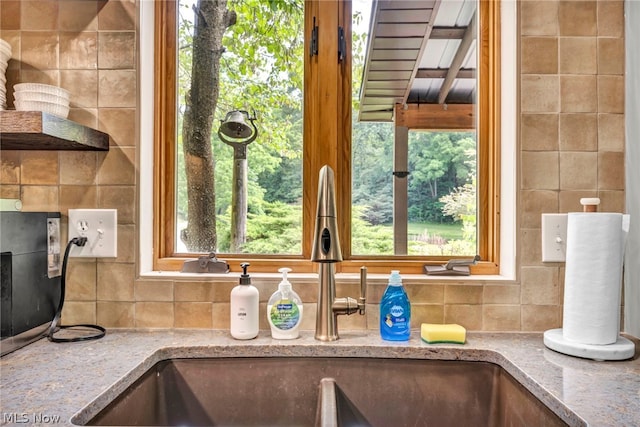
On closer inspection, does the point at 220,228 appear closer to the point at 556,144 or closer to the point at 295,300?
the point at 295,300

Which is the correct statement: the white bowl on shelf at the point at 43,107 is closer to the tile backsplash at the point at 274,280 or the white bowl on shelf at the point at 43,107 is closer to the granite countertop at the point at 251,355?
the tile backsplash at the point at 274,280

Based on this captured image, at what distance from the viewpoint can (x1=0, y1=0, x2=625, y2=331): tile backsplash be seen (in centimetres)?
112

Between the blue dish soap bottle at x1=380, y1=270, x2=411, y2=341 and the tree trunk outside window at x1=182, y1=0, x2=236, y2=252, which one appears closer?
the blue dish soap bottle at x1=380, y1=270, x2=411, y2=341

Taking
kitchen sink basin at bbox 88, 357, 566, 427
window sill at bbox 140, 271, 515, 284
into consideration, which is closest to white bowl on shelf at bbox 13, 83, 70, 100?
window sill at bbox 140, 271, 515, 284

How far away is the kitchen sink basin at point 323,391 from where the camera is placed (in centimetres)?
98

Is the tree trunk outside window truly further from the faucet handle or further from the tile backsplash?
the faucet handle

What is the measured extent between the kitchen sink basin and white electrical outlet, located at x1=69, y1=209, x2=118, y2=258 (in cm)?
37

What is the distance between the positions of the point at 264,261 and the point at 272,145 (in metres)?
0.35

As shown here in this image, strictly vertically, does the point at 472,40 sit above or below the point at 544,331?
above

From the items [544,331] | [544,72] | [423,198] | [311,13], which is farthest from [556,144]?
[311,13]

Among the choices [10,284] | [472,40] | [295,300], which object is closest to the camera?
[10,284]

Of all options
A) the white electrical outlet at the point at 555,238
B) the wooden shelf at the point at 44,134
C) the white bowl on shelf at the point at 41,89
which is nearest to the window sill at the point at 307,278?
the white electrical outlet at the point at 555,238

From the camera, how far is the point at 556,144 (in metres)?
1.13

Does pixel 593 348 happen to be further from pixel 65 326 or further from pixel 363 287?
pixel 65 326
